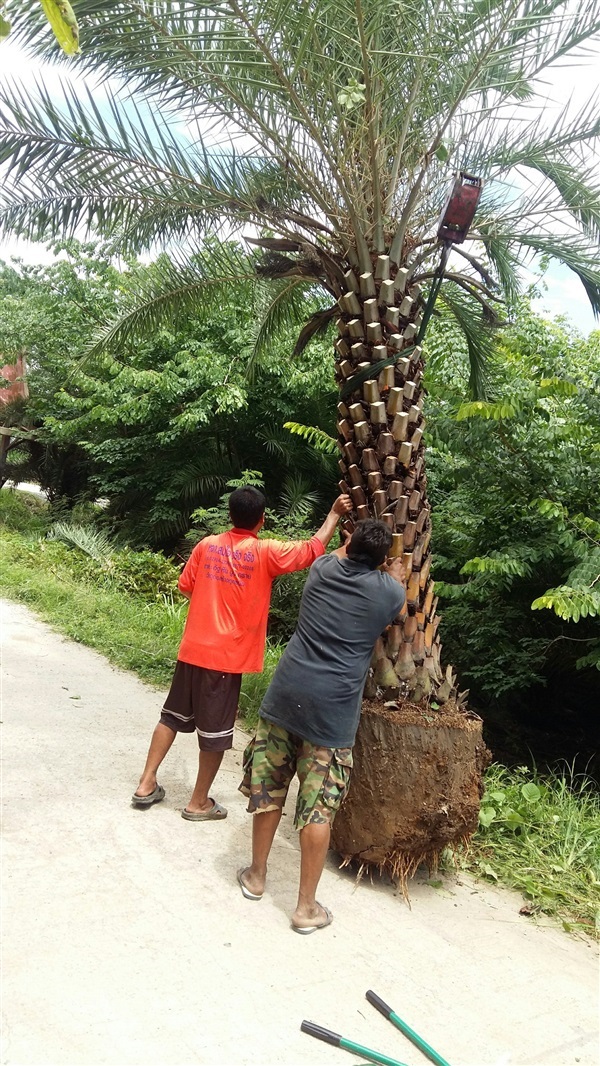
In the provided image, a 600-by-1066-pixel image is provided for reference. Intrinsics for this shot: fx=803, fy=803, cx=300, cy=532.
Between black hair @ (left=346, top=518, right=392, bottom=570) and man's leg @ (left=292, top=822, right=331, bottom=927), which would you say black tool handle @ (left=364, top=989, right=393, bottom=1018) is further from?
black hair @ (left=346, top=518, right=392, bottom=570)

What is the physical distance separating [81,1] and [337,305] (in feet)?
6.80

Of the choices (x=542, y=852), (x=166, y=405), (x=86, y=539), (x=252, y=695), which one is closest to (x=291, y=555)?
(x=542, y=852)

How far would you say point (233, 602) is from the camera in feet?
14.2

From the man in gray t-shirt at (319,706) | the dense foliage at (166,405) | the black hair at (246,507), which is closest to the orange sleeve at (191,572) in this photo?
the black hair at (246,507)

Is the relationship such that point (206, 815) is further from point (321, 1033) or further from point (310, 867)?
point (321, 1033)

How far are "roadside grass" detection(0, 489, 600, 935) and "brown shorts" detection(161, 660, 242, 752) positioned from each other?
4.97 ft

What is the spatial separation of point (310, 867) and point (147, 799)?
134cm

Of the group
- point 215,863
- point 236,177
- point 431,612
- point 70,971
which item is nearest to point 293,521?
point 236,177

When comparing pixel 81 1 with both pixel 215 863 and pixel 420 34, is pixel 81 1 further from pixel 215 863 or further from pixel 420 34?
pixel 215 863

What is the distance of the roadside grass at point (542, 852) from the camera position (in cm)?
431

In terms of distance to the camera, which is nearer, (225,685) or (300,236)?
(225,685)

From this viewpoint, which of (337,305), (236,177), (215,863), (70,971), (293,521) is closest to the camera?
(70,971)

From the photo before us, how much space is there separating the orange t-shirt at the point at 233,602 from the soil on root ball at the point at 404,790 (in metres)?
0.73

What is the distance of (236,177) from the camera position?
589cm
